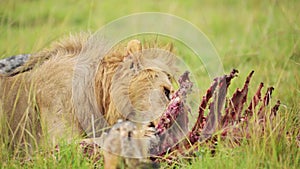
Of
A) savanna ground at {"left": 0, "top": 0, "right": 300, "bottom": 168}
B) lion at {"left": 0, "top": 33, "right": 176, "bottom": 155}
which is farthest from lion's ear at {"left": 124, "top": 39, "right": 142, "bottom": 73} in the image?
savanna ground at {"left": 0, "top": 0, "right": 300, "bottom": 168}

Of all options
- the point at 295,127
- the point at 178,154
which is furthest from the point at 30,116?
the point at 295,127

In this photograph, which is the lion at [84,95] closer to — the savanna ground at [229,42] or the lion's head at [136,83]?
the lion's head at [136,83]

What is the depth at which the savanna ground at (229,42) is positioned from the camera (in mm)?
3412

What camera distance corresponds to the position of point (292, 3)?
8.04m

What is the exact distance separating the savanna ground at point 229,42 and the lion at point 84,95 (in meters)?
0.30

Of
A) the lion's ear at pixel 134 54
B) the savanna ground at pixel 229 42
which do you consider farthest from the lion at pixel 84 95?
the savanna ground at pixel 229 42

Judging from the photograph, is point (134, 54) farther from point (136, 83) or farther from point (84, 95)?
point (84, 95)

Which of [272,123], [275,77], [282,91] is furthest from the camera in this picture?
[275,77]

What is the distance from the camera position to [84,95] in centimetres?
389

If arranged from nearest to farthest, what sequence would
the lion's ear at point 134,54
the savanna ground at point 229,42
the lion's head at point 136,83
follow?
the savanna ground at point 229,42
the lion's head at point 136,83
the lion's ear at point 134,54

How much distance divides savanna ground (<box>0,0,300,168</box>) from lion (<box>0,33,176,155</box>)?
304 mm

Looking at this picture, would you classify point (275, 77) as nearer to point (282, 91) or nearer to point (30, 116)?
point (282, 91)

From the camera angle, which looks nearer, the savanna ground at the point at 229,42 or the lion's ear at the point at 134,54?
the savanna ground at the point at 229,42

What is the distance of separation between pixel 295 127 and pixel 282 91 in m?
1.32
